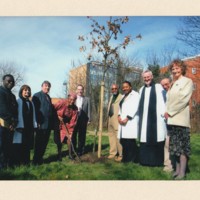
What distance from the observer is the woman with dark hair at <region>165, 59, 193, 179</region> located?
5.13 metres

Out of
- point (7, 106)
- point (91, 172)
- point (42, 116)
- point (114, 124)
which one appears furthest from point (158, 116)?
point (7, 106)

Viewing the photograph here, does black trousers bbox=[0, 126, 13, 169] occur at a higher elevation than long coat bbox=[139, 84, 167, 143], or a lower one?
lower

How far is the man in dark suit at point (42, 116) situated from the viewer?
6.53 metres

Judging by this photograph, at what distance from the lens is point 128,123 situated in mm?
6598

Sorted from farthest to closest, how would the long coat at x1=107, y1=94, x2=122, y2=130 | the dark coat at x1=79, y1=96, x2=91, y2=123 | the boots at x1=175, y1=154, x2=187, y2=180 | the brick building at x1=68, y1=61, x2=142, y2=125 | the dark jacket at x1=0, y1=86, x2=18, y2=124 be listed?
the brick building at x1=68, y1=61, x2=142, y2=125, the dark coat at x1=79, y1=96, x2=91, y2=123, the long coat at x1=107, y1=94, x2=122, y2=130, the dark jacket at x1=0, y1=86, x2=18, y2=124, the boots at x1=175, y1=154, x2=187, y2=180

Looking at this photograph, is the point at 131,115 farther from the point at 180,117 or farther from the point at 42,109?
the point at 42,109

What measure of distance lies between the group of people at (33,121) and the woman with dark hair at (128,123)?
1.28 m

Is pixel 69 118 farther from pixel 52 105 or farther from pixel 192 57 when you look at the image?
pixel 192 57

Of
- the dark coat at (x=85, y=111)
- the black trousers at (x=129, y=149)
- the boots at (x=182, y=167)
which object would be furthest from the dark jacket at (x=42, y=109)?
the boots at (x=182, y=167)

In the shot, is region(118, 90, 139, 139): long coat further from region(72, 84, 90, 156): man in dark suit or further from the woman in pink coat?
region(72, 84, 90, 156): man in dark suit

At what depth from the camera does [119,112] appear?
271 inches

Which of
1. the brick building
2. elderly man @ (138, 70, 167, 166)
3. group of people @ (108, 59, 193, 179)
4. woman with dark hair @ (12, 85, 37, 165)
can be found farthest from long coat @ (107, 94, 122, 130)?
the brick building

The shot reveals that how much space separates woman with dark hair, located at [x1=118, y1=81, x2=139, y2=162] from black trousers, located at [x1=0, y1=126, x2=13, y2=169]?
8.11 feet

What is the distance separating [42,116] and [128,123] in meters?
1.95
